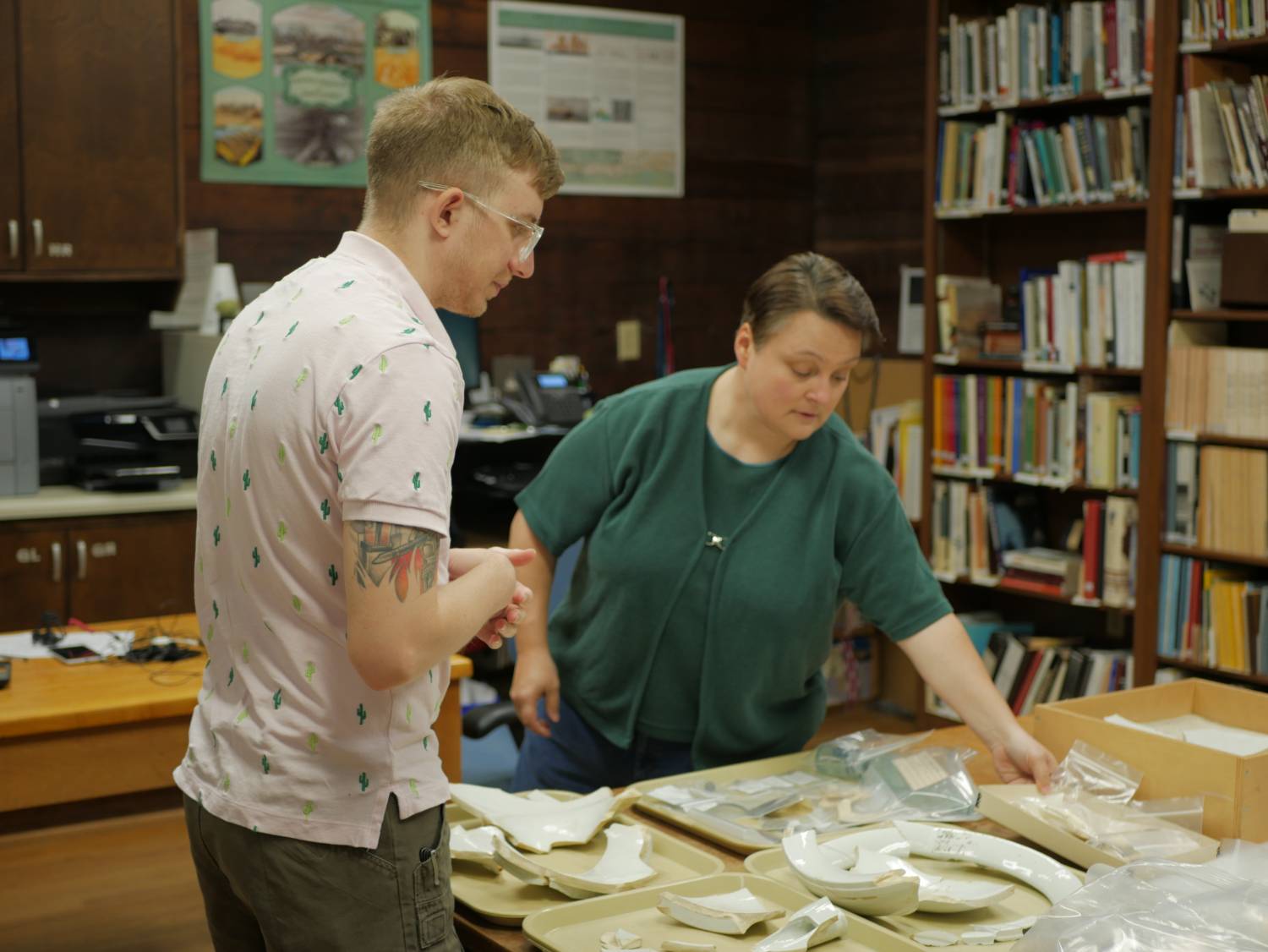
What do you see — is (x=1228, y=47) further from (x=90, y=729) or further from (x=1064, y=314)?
(x=90, y=729)

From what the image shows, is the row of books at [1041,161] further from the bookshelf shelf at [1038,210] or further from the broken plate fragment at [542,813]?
the broken plate fragment at [542,813]

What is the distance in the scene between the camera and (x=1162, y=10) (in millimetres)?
3896

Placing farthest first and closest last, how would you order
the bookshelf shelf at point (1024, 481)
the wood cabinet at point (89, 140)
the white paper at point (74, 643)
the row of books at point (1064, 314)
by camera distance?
the bookshelf shelf at point (1024, 481) → the row of books at point (1064, 314) → the wood cabinet at point (89, 140) → the white paper at point (74, 643)

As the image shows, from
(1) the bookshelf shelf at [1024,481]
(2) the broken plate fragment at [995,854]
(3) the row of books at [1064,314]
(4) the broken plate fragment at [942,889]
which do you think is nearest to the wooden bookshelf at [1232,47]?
(3) the row of books at [1064,314]

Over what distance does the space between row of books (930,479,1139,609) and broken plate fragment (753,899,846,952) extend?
300 cm

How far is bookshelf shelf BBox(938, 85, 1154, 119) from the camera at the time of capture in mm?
4094

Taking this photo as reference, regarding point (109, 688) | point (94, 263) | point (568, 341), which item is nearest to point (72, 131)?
point (94, 263)

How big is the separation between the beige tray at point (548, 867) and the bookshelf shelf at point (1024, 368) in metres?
2.89

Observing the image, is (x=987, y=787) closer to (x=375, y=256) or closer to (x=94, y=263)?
(x=375, y=256)

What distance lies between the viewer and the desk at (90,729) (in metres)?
2.07

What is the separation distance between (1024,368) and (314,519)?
140 inches

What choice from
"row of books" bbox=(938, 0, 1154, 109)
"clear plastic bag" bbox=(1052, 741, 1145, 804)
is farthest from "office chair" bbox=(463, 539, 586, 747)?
"row of books" bbox=(938, 0, 1154, 109)

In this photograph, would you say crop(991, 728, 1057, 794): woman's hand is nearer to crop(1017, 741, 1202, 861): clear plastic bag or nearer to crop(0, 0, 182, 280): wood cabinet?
crop(1017, 741, 1202, 861): clear plastic bag

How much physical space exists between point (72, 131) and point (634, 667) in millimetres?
2810
